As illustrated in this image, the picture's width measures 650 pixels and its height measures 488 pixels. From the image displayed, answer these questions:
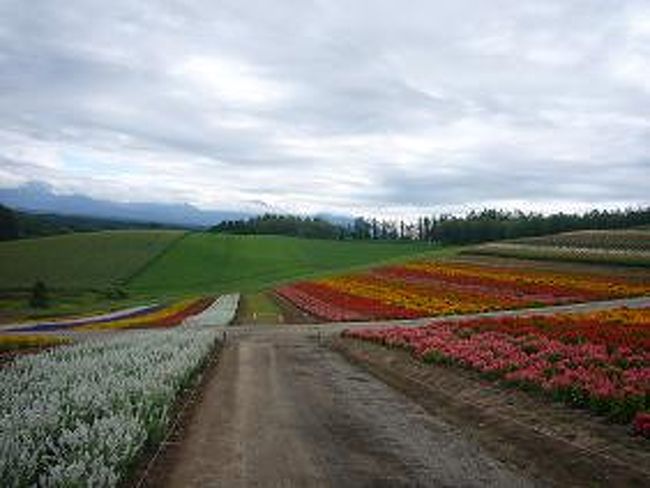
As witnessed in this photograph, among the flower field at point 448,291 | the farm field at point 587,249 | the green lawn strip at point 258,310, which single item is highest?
the farm field at point 587,249

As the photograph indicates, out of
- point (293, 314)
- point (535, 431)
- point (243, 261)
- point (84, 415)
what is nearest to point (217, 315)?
point (293, 314)

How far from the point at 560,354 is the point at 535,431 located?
7.86 m

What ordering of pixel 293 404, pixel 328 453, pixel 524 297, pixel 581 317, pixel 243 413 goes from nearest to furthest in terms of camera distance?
pixel 328 453, pixel 243 413, pixel 293 404, pixel 581 317, pixel 524 297

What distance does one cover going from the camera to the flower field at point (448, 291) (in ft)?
178

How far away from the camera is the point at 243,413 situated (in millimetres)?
18297

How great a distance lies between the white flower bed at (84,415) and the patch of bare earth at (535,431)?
629cm

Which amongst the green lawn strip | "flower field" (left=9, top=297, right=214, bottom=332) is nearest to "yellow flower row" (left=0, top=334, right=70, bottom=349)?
"flower field" (left=9, top=297, right=214, bottom=332)

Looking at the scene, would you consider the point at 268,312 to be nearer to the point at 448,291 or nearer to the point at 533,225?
the point at 448,291

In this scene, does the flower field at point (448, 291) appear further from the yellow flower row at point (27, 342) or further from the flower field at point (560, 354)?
the yellow flower row at point (27, 342)

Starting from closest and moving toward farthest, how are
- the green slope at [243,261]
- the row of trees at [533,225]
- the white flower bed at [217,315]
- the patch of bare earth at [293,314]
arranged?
the white flower bed at [217,315] < the patch of bare earth at [293,314] < the green slope at [243,261] < the row of trees at [533,225]

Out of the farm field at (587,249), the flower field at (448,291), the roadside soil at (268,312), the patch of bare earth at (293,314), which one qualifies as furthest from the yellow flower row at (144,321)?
the farm field at (587,249)

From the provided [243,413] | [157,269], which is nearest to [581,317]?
[243,413]

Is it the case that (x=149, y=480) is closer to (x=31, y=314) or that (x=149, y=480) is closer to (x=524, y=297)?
(x=524, y=297)

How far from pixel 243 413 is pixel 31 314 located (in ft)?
197
